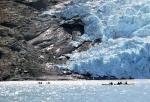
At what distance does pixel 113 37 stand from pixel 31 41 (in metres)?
19.8

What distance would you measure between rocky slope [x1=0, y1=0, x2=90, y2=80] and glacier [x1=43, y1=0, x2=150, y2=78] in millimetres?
2898

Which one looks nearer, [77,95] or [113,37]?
[77,95]

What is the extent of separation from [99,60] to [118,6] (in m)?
22.6

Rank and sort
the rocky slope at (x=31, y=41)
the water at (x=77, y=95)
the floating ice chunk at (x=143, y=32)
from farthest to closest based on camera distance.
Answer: the floating ice chunk at (x=143, y=32) → the rocky slope at (x=31, y=41) → the water at (x=77, y=95)

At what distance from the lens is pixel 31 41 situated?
115375 mm

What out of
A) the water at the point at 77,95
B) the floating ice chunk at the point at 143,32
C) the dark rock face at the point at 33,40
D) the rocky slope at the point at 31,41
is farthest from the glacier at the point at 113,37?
the water at the point at 77,95

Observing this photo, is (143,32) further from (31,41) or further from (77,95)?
(77,95)

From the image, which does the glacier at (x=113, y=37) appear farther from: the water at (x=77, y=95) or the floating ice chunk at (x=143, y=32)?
the water at (x=77, y=95)

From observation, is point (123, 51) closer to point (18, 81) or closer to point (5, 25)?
point (18, 81)

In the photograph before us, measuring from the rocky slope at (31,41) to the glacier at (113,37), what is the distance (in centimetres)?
290

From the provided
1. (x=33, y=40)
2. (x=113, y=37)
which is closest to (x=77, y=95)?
(x=113, y=37)

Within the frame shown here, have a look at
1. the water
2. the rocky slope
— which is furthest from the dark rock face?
the water

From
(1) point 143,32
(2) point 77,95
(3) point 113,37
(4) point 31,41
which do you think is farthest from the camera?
(4) point 31,41

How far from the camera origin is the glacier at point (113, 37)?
99.5 metres
